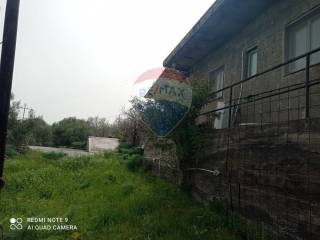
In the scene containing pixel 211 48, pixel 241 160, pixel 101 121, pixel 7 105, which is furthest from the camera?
pixel 101 121

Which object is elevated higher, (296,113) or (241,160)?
(296,113)

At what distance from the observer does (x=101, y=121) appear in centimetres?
5988

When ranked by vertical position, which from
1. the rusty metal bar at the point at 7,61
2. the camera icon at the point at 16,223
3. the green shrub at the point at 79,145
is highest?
the rusty metal bar at the point at 7,61

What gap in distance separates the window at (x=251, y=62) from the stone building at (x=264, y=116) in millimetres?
26

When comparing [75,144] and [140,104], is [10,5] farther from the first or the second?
[75,144]

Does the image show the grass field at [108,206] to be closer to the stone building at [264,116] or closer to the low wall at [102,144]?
the stone building at [264,116]

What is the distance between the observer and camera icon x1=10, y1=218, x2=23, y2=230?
Result: 6793 millimetres

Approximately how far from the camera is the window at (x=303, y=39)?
270 inches

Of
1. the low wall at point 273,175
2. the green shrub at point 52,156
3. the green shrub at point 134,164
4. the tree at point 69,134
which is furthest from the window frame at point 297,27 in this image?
the tree at point 69,134

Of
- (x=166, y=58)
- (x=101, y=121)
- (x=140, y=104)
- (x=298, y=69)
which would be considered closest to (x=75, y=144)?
(x=101, y=121)

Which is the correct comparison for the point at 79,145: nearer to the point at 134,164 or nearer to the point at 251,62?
the point at 134,164

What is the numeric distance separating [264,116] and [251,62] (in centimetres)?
208

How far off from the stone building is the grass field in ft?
1.99

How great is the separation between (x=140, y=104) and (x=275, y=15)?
3.83 meters
